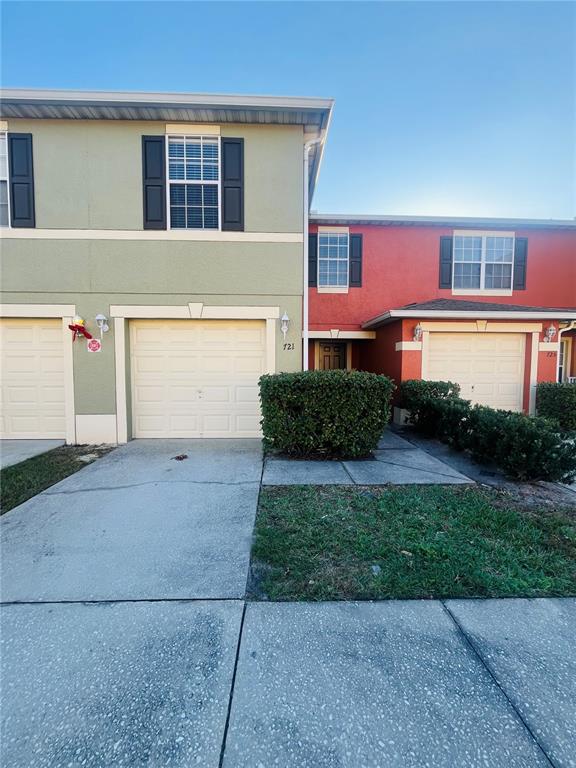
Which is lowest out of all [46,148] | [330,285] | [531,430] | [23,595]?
[23,595]

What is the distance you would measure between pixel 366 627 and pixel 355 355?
1038cm

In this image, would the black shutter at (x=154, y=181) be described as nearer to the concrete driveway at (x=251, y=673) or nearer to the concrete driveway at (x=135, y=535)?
the concrete driveway at (x=135, y=535)

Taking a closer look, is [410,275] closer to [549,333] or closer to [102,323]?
[549,333]

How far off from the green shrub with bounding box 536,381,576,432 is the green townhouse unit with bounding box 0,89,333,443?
6.66 metres

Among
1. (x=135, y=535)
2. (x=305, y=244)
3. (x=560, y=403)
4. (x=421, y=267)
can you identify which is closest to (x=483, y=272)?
(x=421, y=267)

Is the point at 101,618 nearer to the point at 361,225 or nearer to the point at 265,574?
the point at 265,574

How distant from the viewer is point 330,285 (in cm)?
1059

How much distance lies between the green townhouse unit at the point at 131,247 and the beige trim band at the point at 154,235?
0.02 m

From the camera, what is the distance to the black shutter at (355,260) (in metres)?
10.4

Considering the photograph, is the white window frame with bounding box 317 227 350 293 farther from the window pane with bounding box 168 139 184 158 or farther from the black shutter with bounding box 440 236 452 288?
the window pane with bounding box 168 139 184 158

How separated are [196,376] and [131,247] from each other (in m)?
2.74

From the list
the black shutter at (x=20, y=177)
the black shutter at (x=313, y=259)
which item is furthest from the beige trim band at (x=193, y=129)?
the black shutter at (x=313, y=259)

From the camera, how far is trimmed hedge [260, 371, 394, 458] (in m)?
5.41

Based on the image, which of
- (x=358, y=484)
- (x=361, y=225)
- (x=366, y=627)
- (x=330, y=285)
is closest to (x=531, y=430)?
(x=358, y=484)
